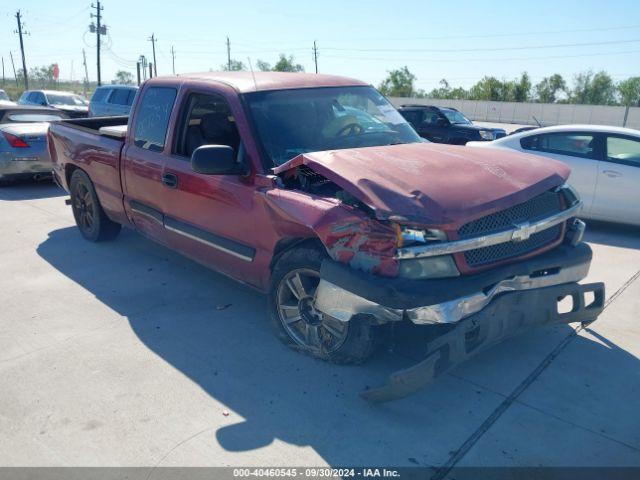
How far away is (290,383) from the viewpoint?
11.8ft

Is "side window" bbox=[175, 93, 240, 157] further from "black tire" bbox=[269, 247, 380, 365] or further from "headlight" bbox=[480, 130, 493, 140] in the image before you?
"headlight" bbox=[480, 130, 493, 140]

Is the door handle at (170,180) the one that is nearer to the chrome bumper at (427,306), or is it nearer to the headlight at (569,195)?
the chrome bumper at (427,306)

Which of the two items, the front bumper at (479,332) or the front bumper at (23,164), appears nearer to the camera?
the front bumper at (479,332)

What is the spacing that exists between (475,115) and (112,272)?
54.1m

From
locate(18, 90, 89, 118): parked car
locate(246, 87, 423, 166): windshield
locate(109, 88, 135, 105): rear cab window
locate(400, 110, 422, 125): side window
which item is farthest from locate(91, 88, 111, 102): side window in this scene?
locate(246, 87, 423, 166): windshield

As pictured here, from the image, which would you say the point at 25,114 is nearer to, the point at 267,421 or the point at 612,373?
the point at 267,421

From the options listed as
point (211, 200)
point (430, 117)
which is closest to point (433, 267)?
point (211, 200)

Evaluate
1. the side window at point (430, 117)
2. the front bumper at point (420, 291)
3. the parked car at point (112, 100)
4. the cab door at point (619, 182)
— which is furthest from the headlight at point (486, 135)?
the front bumper at point (420, 291)

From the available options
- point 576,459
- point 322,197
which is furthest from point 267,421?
point 576,459

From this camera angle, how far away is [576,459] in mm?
2896

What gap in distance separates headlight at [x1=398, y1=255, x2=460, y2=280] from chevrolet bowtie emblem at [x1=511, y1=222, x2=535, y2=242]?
475 millimetres

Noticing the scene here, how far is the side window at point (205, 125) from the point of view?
465cm

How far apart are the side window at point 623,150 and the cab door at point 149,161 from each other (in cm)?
579

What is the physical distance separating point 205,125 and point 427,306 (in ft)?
9.19
